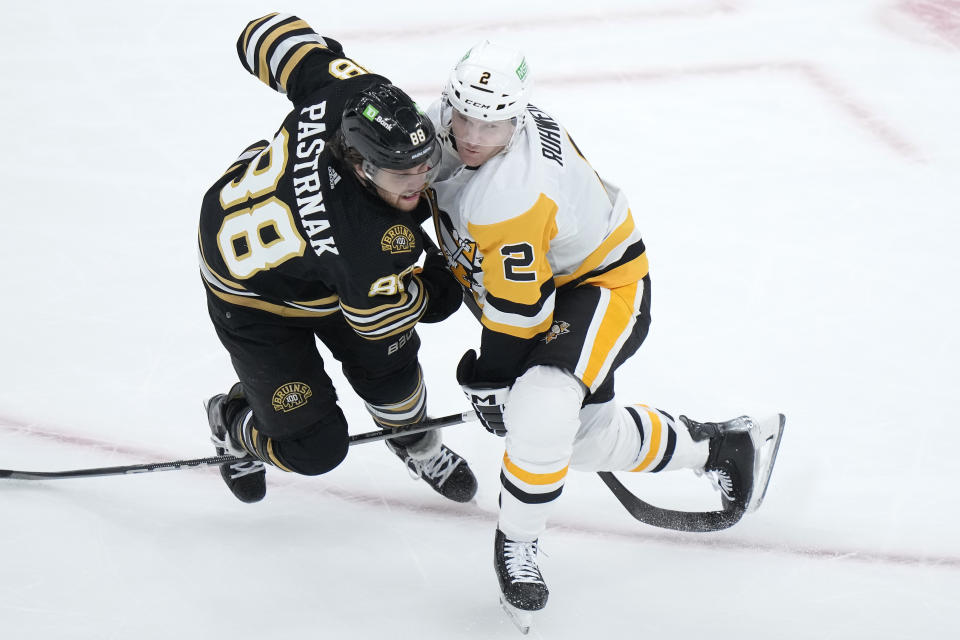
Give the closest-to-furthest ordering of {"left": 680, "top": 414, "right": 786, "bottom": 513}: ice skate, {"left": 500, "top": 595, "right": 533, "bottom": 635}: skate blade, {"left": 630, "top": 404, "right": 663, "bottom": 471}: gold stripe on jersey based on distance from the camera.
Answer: {"left": 500, "top": 595, "right": 533, "bottom": 635}: skate blade, {"left": 630, "top": 404, "right": 663, "bottom": 471}: gold stripe on jersey, {"left": 680, "top": 414, "right": 786, "bottom": 513}: ice skate

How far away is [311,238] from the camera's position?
2154 mm

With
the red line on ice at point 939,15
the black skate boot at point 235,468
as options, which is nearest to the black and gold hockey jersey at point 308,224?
the black skate boot at point 235,468

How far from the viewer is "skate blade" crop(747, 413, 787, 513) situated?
8.97ft

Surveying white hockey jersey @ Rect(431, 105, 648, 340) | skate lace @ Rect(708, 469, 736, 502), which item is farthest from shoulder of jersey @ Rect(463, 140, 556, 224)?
skate lace @ Rect(708, 469, 736, 502)

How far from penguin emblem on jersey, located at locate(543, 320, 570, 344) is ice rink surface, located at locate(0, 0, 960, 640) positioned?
0.74 m

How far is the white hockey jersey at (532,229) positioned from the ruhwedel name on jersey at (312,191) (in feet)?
0.90

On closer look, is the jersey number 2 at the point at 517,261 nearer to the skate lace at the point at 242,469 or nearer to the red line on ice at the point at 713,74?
the skate lace at the point at 242,469

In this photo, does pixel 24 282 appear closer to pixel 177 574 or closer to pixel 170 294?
pixel 170 294

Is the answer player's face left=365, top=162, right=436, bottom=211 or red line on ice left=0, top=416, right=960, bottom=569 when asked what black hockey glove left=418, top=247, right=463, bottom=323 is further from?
red line on ice left=0, top=416, right=960, bottom=569

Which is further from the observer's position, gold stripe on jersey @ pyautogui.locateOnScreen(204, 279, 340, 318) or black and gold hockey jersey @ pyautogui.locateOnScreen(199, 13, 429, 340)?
gold stripe on jersey @ pyautogui.locateOnScreen(204, 279, 340, 318)

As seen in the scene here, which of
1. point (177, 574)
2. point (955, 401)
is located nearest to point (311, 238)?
point (177, 574)

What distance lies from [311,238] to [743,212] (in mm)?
2263

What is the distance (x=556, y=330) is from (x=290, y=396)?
71cm

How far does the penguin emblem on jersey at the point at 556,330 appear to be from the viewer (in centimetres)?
231
